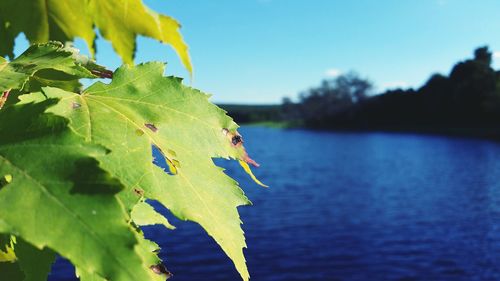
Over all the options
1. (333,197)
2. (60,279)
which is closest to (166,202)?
(60,279)

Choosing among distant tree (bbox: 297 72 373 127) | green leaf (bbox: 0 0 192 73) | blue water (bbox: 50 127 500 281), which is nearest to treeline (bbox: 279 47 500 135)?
distant tree (bbox: 297 72 373 127)

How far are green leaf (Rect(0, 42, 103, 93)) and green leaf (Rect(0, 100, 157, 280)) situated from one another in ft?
0.42

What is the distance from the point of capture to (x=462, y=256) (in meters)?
19.9

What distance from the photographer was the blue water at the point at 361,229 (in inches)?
731

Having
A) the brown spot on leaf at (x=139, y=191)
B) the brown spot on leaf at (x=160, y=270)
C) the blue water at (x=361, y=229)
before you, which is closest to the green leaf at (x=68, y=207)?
the brown spot on leaf at (x=139, y=191)

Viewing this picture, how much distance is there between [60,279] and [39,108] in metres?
18.8

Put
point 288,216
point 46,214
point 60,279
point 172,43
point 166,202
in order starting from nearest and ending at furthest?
point 46,214 → point 166,202 → point 172,43 → point 60,279 → point 288,216

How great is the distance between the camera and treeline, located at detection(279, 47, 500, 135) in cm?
6962

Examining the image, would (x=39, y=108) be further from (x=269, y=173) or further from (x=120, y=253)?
(x=269, y=173)

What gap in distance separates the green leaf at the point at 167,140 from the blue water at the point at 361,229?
17.6m

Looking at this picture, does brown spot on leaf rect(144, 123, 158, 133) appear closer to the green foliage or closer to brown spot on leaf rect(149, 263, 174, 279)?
the green foliage

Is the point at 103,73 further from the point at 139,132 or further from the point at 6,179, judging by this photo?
the point at 6,179

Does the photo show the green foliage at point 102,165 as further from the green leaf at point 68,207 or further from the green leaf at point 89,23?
the green leaf at point 89,23

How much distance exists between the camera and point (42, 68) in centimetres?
51
